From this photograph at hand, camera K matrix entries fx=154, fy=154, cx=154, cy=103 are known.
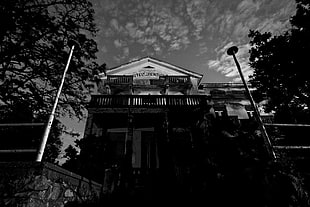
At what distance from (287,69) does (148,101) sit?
924cm

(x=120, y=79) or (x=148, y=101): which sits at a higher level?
(x=120, y=79)

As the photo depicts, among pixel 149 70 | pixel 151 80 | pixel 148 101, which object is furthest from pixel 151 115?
pixel 149 70

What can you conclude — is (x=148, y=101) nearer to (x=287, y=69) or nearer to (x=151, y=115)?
(x=151, y=115)

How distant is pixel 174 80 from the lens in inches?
627

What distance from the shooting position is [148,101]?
10617 millimetres

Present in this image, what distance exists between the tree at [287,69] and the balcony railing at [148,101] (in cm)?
472

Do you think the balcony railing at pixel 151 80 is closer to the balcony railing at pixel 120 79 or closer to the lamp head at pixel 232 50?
the balcony railing at pixel 120 79

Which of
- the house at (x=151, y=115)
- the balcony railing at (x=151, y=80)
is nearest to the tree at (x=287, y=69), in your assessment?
the house at (x=151, y=115)

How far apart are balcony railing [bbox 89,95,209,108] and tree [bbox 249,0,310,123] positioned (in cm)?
472

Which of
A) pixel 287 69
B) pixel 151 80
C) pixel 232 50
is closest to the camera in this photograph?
pixel 232 50

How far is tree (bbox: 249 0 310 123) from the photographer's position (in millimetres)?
9312

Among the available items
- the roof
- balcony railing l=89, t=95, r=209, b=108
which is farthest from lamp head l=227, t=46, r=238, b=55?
the roof

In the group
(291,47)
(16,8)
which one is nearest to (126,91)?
(16,8)

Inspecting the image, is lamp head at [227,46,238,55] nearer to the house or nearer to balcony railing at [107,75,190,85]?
the house
